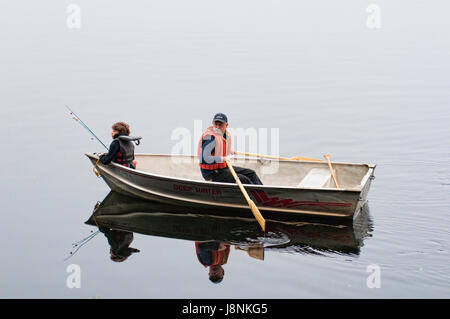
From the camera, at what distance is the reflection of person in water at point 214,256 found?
7652 millimetres

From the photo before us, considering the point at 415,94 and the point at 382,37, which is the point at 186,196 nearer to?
the point at 415,94

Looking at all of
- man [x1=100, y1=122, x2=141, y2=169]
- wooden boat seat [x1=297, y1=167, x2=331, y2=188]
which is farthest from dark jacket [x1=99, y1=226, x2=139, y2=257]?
wooden boat seat [x1=297, y1=167, x2=331, y2=188]

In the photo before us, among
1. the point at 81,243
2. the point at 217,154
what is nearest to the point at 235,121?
the point at 217,154

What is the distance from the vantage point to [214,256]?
322 inches

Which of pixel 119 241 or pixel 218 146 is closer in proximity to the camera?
pixel 119 241

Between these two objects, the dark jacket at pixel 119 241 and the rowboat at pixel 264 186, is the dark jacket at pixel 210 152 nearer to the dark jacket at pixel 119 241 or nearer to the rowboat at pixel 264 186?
the rowboat at pixel 264 186

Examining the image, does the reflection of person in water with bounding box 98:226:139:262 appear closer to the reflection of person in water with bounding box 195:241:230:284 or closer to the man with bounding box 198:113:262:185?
the reflection of person in water with bounding box 195:241:230:284

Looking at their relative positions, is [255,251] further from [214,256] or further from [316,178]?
[316,178]

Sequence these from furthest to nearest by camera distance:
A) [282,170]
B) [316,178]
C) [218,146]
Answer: [282,170], [316,178], [218,146]

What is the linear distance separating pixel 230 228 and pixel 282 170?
1865 millimetres

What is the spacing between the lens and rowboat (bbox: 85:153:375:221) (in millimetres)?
8773
